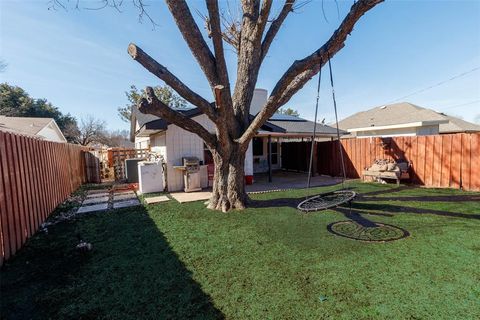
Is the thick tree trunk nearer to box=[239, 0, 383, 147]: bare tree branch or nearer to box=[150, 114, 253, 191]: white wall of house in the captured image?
box=[239, 0, 383, 147]: bare tree branch

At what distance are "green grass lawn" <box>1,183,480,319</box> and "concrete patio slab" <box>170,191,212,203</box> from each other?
206cm

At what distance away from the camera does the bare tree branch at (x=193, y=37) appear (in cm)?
470

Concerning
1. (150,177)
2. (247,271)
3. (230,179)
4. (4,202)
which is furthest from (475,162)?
(4,202)

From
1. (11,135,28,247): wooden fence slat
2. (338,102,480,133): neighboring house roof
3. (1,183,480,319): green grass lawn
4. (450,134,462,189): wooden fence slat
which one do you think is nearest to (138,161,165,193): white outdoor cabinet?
(1,183,480,319): green grass lawn

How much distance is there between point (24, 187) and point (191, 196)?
13.8 feet

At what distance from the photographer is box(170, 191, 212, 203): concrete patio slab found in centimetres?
710

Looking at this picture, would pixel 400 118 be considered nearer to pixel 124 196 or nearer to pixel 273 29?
pixel 273 29

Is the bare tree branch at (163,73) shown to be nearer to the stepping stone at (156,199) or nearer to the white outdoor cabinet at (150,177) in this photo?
the stepping stone at (156,199)

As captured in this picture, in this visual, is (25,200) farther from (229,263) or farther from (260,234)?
(260,234)

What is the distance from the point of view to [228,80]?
566 centimetres

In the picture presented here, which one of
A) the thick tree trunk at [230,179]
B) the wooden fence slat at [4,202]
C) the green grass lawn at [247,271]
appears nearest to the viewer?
the green grass lawn at [247,271]

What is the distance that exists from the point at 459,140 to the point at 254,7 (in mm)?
7881

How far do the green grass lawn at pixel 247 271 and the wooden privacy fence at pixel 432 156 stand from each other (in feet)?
11.0

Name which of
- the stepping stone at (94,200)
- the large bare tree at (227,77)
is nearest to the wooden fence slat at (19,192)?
the large bare tree at (227,77)
